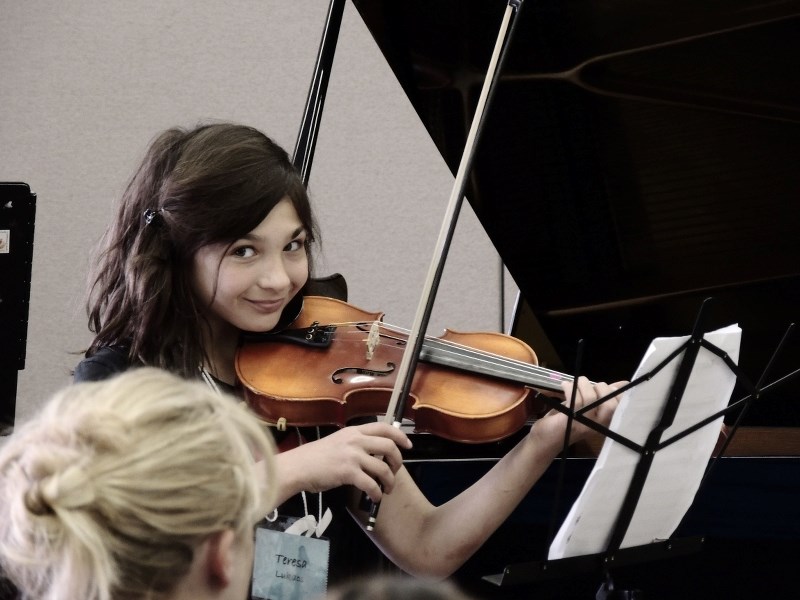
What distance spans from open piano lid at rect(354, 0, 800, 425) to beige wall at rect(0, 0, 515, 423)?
49.2 inches

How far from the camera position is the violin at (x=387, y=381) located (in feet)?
4.59

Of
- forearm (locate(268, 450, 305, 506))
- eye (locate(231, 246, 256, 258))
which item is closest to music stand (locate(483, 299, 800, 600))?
forearm (locate(268, 450, 305, 506))

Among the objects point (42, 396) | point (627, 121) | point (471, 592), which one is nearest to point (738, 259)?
point (627, 121)

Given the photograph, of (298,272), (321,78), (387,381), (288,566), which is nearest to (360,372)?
(387,381)

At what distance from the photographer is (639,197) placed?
6.30 ft

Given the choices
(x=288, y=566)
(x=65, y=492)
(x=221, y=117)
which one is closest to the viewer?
(x=65, y=492)

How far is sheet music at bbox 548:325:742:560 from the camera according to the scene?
1.10 meters

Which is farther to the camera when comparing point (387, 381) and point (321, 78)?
point (321, 78)

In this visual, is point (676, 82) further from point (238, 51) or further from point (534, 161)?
point (238, 51)

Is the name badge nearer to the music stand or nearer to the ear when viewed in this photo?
the music stand

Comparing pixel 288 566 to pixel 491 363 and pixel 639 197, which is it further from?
pixel 639 197

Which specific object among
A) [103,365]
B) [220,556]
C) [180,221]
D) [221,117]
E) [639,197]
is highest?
[221,117]

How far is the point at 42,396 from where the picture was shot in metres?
3.26

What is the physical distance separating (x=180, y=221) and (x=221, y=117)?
198 centimetres
